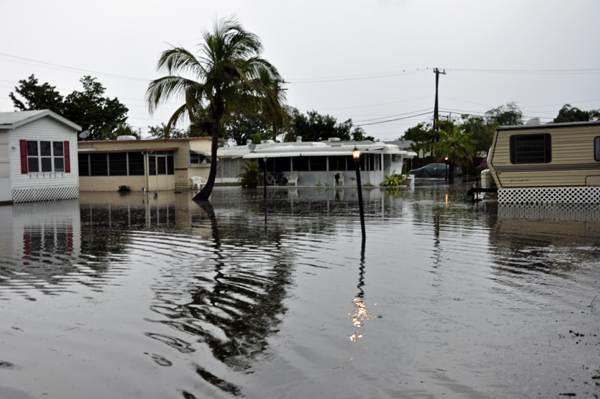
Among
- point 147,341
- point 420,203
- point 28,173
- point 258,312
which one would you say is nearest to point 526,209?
point 420,203

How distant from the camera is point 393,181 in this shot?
3441cm

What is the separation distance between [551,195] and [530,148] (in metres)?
1.67

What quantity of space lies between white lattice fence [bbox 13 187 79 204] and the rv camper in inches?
745

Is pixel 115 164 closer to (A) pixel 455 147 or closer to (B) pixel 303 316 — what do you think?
→ (A) pixel 455 147

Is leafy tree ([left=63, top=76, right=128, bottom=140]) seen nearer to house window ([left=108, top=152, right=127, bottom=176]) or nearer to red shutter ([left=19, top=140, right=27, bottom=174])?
house window ([left=108, top=152, right=127, bottom=176])

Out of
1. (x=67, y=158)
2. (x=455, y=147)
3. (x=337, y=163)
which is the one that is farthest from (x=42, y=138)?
(x=455, y=147)

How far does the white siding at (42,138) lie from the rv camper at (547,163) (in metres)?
19.0

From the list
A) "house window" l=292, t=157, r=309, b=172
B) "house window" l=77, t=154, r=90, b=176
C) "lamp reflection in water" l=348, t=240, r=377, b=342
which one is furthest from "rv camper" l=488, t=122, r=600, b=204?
"house window" l=77, t=154, r=90, b=176

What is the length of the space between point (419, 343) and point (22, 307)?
163 inches

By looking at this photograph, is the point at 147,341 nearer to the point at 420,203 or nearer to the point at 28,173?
the point at 420,203

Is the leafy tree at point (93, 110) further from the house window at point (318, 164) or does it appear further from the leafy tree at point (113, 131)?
the house window at point (318, 164)

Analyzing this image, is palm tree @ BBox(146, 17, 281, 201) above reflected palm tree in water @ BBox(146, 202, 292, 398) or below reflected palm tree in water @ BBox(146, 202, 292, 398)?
above

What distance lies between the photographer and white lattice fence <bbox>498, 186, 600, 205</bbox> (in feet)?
62.7

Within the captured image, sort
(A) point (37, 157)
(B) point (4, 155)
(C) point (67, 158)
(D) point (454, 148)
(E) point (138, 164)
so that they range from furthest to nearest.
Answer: (D) point (454, 148)
(E) point (138, 164)
(C) point (67, 158)
(A) point (37, 157)
(B) point (4, 155)
